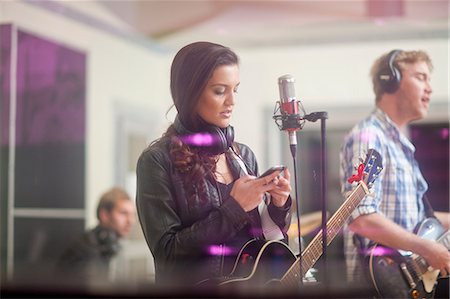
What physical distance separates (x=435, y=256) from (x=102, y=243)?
65 centimetres

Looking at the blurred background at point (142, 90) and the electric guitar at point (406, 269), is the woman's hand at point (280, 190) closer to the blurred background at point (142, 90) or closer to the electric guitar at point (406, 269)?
the blurred background at point (142, 90)

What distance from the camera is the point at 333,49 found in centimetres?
123

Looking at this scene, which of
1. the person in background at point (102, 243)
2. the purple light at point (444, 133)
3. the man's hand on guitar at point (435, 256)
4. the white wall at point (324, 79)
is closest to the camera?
the person in background at point (102, 243)

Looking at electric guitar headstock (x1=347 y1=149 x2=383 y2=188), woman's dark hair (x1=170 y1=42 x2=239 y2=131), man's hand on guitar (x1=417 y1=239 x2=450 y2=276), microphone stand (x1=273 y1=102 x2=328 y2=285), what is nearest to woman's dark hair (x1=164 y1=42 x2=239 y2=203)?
woman's dark hair (x1=170 y1=42 x2=239 y2=131)

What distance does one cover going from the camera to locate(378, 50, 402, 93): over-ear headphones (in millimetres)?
1114

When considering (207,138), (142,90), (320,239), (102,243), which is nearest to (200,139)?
(207,138)

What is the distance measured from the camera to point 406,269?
3.58 ft

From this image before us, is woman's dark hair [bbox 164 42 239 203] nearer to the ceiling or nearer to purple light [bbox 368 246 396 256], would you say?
the ceiling

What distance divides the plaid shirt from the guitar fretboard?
0.01 meters

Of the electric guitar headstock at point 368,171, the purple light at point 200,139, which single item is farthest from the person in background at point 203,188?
the electric guitar headstock at point 368,171

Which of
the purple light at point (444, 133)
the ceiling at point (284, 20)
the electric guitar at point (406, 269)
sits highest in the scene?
the ceiling at point (284, 20)

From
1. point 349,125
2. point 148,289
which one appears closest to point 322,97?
point 349,125

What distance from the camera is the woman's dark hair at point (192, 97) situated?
913 millimetres

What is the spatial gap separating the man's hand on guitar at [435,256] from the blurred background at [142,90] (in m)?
0.09
